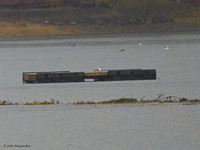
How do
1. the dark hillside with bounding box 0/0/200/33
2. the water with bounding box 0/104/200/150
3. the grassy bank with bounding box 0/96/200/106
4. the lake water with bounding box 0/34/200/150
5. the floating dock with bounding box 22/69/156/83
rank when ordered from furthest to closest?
the dark hillside with bounding box 0/0/200/33 → the floating dock with bounding box 22/69/156/83 → the grassy bank with bounding box 0/96/200/106 → the lake water with bounding box 0/34/200/150 → the water with bounding box 0/104/200/150

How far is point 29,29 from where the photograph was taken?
3809 inches

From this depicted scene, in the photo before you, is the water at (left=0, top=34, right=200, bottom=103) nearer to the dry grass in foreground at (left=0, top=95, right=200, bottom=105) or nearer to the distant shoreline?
the dry grass in foreground at (left=0, top=95, right=200, bottom=105)

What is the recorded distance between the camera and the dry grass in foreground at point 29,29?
3760 inches

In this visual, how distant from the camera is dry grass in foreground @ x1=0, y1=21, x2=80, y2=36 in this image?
9550 centimetres

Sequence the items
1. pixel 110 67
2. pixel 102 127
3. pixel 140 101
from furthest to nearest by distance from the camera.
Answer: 1. pixel 110 67
2. pixel 140 101
3. pixel 102 127

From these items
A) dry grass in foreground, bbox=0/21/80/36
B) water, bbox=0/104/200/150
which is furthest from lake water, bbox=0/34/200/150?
dry grass in foreground, bbox=0/21/80/36

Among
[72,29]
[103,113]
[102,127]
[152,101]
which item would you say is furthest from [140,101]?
[72,29]

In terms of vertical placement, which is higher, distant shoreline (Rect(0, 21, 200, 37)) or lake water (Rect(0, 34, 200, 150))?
distant shoreline (Rect(0, 21, 200, 37))

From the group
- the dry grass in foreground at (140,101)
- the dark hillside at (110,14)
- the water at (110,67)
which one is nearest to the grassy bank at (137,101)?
the dry grass in foreground at (140,101)

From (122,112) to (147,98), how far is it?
3821 mm

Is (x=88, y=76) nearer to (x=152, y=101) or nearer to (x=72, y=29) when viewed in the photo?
(x=152, y=101)

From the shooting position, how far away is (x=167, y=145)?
2191 cm

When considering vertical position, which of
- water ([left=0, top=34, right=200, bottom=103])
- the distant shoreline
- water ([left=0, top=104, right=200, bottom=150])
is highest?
the distant shoreline

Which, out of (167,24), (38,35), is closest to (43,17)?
(38,35)
